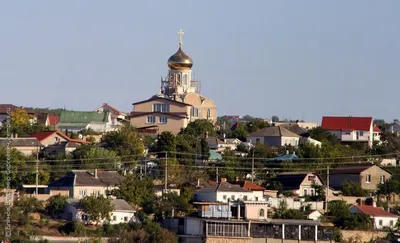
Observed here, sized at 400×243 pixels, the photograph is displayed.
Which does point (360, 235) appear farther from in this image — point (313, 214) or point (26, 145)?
point (26, 145)

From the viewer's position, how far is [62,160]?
5638cm

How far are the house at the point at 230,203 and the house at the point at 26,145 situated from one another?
393 inches

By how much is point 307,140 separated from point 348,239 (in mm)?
17463

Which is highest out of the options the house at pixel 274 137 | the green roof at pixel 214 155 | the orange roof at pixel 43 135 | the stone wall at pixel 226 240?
the house at pixel 274 137

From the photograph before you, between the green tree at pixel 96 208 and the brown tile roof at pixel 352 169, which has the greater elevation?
the brown tile roof at pixel 352 169

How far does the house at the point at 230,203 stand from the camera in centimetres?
4950

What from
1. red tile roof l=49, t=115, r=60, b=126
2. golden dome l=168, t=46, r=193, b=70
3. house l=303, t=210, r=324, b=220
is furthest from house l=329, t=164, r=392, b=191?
red tile roof l=49, t=115, r=60, b=126

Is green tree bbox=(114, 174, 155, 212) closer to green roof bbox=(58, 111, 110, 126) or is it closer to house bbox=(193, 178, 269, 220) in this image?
house bbox=(193, 178, 269, 220)

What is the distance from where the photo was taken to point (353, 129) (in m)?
71.4

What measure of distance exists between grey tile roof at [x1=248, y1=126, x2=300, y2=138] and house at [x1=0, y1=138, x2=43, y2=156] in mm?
12446

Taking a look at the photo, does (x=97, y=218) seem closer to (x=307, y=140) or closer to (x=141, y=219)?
(x=141, y=219)

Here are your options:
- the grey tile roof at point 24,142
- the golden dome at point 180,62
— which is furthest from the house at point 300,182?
the golden dome at point 180,62

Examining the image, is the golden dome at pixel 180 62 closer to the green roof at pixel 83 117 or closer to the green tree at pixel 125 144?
the green roof at pixel 83 117

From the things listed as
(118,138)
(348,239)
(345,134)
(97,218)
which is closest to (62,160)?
(118,138)
